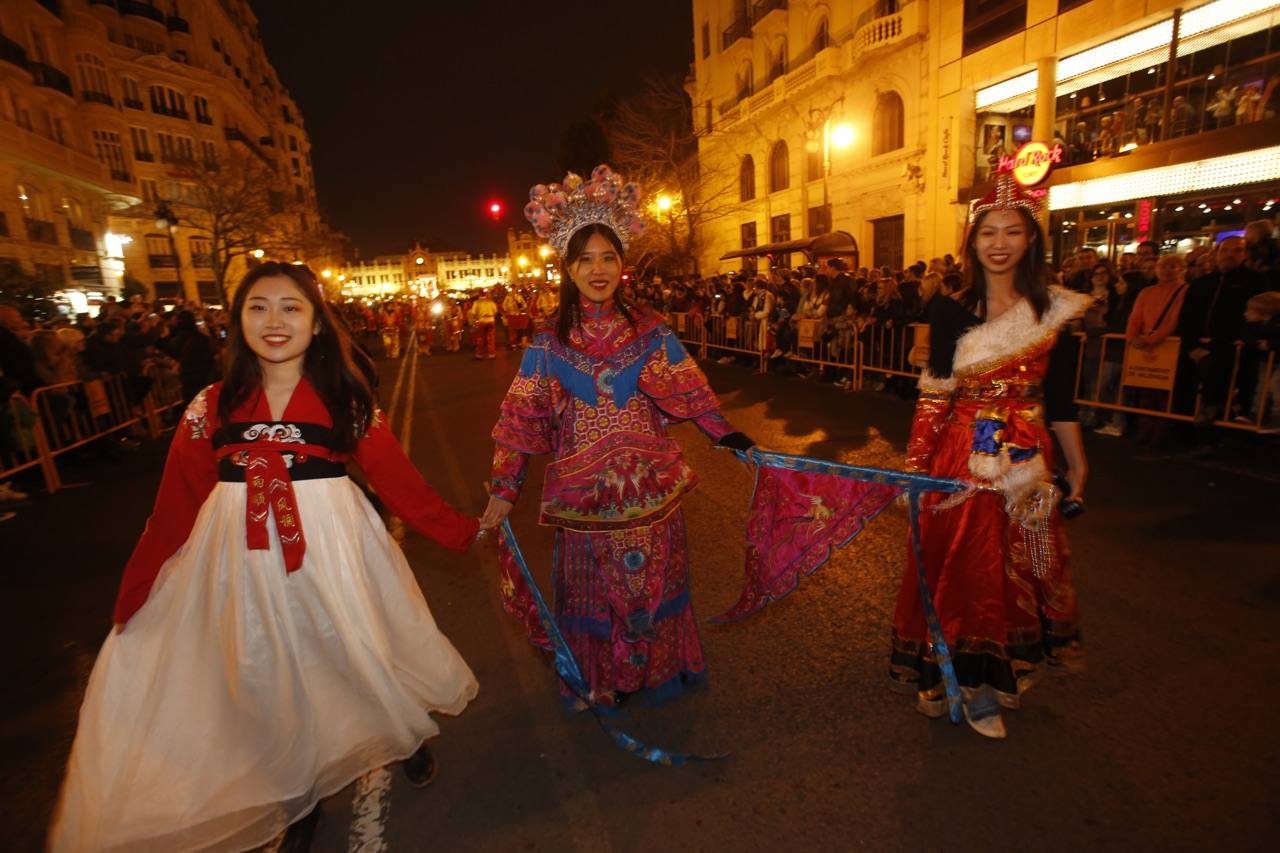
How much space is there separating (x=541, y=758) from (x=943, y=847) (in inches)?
62.7

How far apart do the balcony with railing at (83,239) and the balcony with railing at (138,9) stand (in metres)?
21.9

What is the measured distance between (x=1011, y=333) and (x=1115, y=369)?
6514 mm

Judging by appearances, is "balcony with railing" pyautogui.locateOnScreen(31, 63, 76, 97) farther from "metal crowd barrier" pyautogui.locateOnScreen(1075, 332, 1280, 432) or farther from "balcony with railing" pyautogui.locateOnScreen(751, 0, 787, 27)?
"metal crowd barrier" pyautogui.locateOnScreen(1075, 332, 1280, 432)

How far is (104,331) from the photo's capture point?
10273 millimetres

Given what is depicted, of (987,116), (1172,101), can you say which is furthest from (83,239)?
(1172,101)

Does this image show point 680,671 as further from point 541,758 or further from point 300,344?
point 300,344

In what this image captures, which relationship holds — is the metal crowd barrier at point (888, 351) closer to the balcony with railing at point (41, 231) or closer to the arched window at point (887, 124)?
the arched window at point (887, 124)

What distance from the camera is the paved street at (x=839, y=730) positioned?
2.46 m

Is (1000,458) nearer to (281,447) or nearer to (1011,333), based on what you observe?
(1011,333)

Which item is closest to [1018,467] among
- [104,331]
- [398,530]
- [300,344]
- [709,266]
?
[300,344]

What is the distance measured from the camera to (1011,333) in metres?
2.62

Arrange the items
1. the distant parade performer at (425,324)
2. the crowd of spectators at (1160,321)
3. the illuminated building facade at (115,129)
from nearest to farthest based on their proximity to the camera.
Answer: the crowd of spectators at (1160,321), the distant parade performer at (425,324), the illuminated building facade at (115,129)

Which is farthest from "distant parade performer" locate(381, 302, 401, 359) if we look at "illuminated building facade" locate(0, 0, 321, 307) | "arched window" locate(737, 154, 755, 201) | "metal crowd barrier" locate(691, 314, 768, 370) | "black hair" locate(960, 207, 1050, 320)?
"black hair" locate(960, 207, 1050, 320)

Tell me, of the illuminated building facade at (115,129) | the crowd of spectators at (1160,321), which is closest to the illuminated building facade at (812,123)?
the crowd of spectators at (1160,321)
